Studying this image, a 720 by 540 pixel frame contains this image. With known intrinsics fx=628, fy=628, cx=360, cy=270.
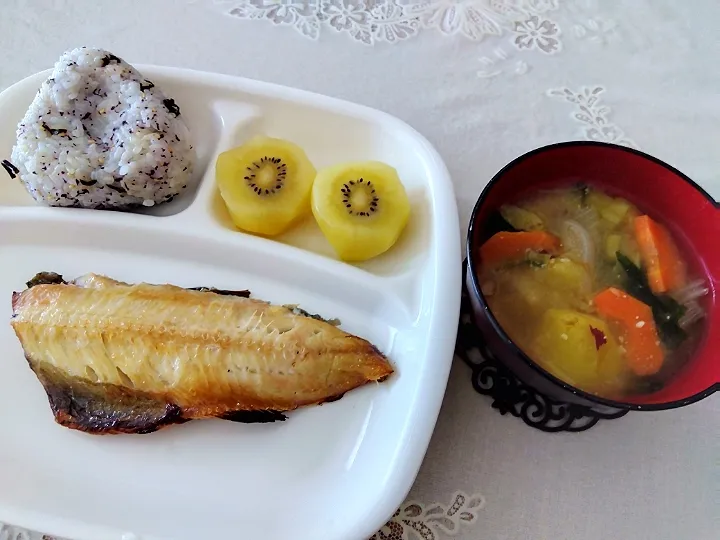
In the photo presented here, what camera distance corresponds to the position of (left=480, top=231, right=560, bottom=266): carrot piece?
1129mm

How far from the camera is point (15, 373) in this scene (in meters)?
1.24

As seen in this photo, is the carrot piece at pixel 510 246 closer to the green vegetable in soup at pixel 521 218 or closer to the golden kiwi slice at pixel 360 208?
the green vegetable in soup at pixel 521 218

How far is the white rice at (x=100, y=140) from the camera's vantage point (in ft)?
4.24

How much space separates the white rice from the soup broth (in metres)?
0.69

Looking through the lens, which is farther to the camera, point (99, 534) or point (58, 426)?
point (58, 426)

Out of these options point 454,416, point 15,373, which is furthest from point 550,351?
point 15,373

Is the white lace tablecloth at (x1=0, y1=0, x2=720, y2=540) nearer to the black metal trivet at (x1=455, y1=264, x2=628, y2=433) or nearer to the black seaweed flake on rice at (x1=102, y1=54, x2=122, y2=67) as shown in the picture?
the black metal trivet at (x1=455, y1=264, x2=628, y2=433)

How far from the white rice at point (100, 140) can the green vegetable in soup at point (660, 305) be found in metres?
0.93

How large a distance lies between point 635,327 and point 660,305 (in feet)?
0.26

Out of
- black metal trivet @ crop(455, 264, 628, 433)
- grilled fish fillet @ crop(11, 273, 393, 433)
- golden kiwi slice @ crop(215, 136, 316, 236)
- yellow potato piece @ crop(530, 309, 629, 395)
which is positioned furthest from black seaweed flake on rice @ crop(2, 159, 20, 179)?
yellow potato piece @ crop(530, 309, 629, 395)

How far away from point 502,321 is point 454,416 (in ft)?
0.74

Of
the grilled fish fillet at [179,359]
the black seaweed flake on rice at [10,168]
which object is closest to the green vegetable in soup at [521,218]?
the grilled fish fillet at [179,359]

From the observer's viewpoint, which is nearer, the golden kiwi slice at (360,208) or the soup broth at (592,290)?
the soup broth at (592,290)

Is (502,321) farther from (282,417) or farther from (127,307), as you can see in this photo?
(127,307)
